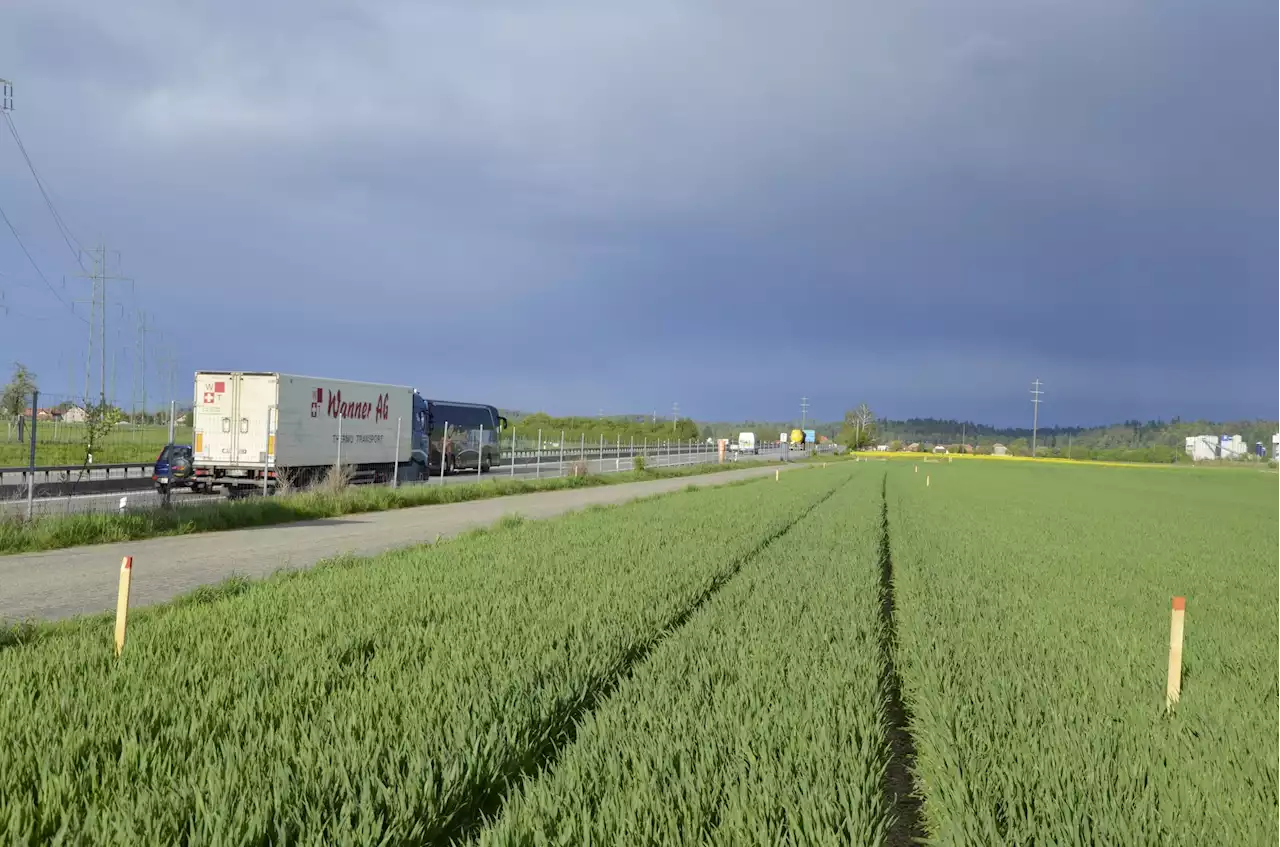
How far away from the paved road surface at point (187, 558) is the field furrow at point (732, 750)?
6575mm

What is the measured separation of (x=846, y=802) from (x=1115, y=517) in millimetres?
24654

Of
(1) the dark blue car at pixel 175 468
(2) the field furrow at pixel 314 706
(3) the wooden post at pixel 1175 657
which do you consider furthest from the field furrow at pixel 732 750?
(1) the dark blue car at pixel 175 468

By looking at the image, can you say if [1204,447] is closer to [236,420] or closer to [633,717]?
[236,420]

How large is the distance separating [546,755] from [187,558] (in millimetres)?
10124

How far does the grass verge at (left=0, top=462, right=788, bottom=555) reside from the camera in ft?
41.8

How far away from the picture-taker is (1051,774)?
13.7 ft

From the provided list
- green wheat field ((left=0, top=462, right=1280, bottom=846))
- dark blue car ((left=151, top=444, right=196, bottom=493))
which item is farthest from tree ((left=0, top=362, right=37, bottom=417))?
green wheat field ((left=0, top=462, right=1280, bottom=846))

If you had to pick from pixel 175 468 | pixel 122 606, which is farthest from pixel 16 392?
pixel 122 606

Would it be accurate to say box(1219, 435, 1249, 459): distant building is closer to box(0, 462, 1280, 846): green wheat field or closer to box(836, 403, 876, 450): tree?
box(836, 403, 876, 450): tree

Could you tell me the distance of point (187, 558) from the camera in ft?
40.2

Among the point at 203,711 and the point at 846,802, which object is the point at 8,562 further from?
the point at 846,802

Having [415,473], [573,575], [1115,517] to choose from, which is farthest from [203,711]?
[415,473]

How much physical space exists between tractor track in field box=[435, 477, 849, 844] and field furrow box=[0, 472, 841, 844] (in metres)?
0.02

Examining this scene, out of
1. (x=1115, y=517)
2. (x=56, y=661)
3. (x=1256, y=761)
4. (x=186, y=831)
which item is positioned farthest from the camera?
(x=1115, y=517)
